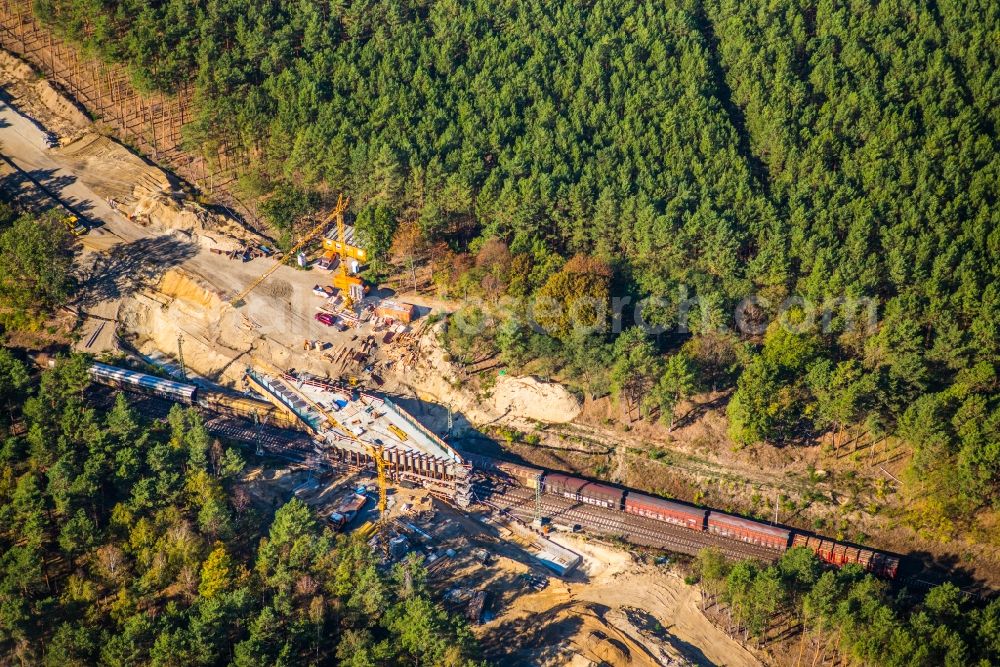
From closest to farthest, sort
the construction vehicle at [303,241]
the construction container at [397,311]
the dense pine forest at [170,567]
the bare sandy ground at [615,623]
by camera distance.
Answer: the dense pine forest at [170,567]
the bare sandy ground at [615,623]
the construction container at [397,311]
the construction vehicle at [303,241]

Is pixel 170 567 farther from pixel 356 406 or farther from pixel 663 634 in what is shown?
pixel 663 634

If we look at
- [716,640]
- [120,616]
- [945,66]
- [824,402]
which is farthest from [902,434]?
[120,616]

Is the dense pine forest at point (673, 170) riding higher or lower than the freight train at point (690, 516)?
higher

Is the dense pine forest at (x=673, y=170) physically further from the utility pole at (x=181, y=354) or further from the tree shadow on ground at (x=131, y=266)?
the utility pole at (x=181, y=354)

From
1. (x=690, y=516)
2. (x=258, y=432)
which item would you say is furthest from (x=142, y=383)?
(x=690, y=516)

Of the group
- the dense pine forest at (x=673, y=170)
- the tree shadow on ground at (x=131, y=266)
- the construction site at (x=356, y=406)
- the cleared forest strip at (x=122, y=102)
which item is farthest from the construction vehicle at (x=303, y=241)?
the tree shadow on ground at (x=131, y=266)

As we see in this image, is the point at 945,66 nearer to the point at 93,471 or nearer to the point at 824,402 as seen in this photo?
the point at 824,402
